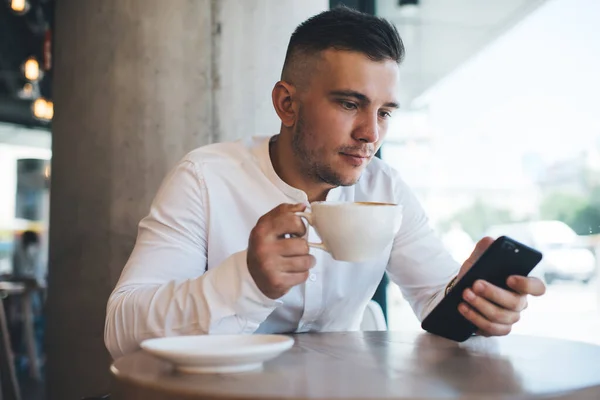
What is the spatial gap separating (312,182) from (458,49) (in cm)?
135

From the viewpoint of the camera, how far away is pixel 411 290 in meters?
1.86

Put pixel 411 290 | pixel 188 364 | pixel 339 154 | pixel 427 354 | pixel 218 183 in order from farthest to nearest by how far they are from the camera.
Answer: pixel 411 290 → pixel 218 183 → pixel 339 154 → pixel 427 354 → pixel 188 364

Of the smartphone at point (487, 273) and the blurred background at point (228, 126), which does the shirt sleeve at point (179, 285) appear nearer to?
the smartphone at point (487, 273)

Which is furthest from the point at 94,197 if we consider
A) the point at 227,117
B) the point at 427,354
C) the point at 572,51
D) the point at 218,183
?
the point at 572,51

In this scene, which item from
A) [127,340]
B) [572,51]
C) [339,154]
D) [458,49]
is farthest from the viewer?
[458,49]

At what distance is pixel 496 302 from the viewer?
3.87ft

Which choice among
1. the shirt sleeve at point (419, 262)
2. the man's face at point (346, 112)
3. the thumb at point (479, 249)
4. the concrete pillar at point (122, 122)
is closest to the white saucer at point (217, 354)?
the thumb at point (479, 249)

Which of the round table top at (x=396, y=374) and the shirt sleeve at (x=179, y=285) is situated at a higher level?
the shirt sleeve at (x=179, y=285)

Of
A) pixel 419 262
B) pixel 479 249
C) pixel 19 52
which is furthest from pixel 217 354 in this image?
pixel 19 52

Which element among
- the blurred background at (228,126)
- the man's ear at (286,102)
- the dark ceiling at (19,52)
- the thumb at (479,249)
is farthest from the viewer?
the dark ceiling at (19,52)

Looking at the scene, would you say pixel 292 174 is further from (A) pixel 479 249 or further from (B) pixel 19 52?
(B) pixel 19 52

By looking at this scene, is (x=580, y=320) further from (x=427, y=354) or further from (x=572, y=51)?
(x=427, y=354)

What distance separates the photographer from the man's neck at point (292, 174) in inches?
68.1

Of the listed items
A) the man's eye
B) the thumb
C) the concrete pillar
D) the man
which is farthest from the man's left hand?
the concrete pillar
